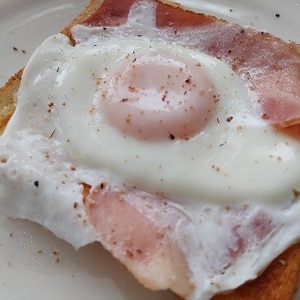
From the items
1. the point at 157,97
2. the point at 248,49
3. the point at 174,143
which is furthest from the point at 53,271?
the point at 248,49

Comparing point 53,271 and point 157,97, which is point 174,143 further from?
point 53,271

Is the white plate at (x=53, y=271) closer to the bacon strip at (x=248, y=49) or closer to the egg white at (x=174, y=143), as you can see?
the egg white at (x=174, y=143)

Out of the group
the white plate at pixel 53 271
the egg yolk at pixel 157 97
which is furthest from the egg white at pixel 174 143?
the white plate at pixel 53 271

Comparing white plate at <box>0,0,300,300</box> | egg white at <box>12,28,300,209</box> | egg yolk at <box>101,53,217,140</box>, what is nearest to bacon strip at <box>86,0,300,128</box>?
egg white at <box>12,28,300,209</box>

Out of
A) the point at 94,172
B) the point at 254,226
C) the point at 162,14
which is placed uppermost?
the point at 162,14

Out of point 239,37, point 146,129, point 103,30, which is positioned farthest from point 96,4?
point 146,129

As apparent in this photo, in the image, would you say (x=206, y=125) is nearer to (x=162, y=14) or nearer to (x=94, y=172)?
(x=94, y=172)
